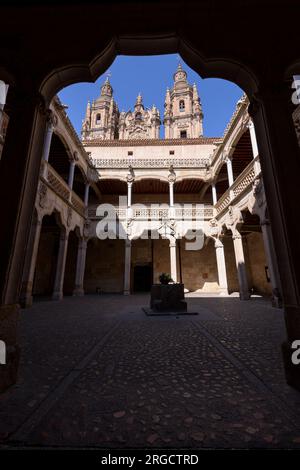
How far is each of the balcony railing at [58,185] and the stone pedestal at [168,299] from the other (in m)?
6.85

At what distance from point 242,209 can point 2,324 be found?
10.6m

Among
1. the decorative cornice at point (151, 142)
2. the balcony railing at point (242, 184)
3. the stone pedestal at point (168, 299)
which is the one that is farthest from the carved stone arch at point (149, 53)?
the decorative cornice at point (151, 142)

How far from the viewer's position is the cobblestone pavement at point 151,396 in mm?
1325

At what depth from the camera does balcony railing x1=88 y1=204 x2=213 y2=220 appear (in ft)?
48.7

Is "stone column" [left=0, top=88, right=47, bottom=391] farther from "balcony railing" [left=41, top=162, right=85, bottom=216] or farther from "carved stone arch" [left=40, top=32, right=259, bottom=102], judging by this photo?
"balcony railing" [left=41, top=162, right=85, bottom=216]

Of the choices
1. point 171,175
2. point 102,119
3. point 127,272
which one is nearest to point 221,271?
point 127,272

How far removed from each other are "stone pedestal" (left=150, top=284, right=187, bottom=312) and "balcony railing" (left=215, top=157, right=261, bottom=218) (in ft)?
18.9

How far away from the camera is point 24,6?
2.37m

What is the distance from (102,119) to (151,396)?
45631 millimetres

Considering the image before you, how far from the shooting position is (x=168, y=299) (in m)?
6.89

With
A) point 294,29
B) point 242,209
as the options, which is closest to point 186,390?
point 294,29

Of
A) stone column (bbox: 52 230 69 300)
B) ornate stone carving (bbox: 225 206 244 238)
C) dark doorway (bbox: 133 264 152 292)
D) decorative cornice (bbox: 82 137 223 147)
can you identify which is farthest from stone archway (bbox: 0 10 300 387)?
decorative cornice (bbox: 82 137 223 147)

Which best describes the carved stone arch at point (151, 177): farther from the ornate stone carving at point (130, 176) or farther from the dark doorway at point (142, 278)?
the dark doorway at point (142, 278)

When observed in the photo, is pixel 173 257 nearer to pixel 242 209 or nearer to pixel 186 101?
pixel 242 209
